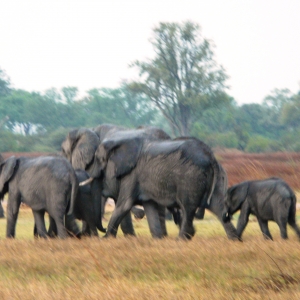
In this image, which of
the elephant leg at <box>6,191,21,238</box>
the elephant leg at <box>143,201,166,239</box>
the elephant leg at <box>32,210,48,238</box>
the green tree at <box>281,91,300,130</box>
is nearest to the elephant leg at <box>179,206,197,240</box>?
the elephant leg at <box>143,201,166,239</box>

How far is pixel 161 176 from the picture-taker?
983 cm

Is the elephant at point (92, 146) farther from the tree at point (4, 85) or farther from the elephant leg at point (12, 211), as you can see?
the tree at point (4, 85)

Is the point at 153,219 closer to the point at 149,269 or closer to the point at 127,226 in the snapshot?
the point at 127,226

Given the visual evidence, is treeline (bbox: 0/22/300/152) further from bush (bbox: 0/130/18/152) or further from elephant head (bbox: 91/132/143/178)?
elephant head (bbox: 91/132/143/178)

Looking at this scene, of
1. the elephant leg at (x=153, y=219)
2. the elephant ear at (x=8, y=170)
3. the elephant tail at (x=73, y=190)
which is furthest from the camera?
the elephant ear at (x=8, y=170)

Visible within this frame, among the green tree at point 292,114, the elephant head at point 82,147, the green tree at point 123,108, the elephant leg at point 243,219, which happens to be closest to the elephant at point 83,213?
the elephant head at point 82,147

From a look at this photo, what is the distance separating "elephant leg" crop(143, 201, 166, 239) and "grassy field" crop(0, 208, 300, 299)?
0.87 metres

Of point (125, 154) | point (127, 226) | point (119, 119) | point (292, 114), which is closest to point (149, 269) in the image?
point (125, 154)

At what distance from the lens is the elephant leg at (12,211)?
410 inches

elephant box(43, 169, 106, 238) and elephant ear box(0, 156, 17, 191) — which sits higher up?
elephant ear box(0, 156, 17, 191)

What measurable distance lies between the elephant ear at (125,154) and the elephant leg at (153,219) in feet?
1.58

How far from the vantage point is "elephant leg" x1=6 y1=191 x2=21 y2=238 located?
410 inches

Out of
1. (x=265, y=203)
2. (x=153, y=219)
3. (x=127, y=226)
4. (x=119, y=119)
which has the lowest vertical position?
(x=119, y=119)

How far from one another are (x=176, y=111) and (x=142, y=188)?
49.9m
